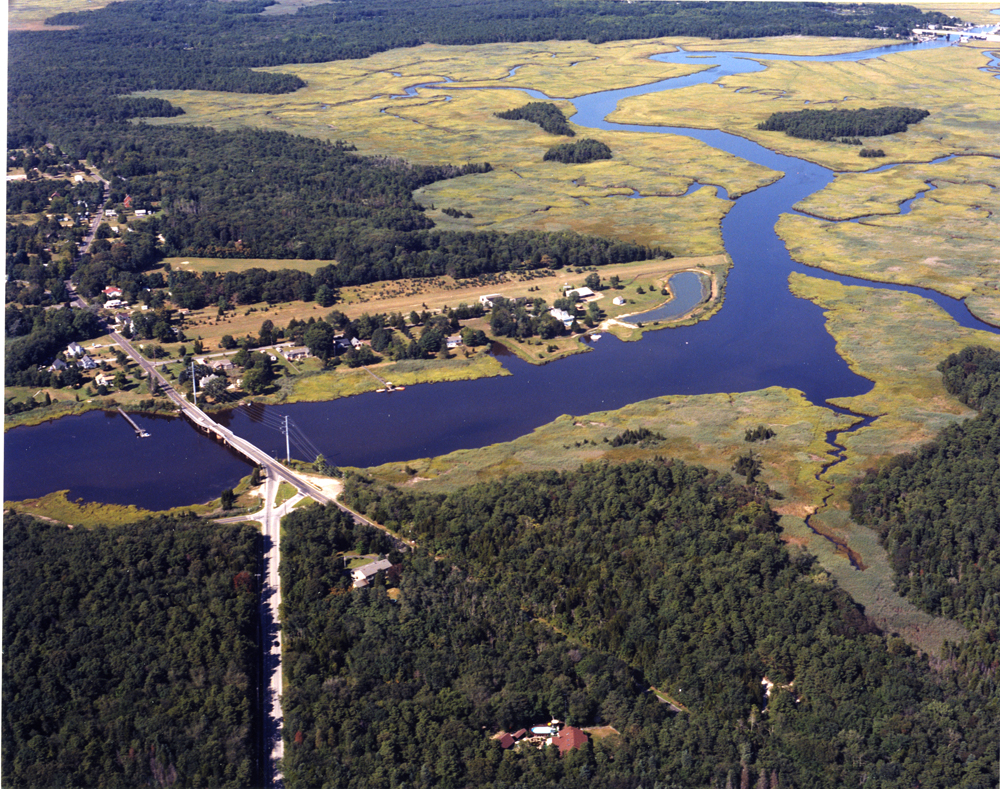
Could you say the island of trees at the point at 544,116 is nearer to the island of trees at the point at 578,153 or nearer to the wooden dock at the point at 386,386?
the island of trees at the point at 578,153

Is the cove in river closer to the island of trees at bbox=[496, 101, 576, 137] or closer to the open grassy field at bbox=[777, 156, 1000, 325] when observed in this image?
the open grassy field at bbox=[777, 156, 1000, 325]

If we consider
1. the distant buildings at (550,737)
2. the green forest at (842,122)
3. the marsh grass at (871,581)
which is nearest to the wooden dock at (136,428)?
the distant buildings at (550,737)

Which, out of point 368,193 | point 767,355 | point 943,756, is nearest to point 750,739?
point 943,756

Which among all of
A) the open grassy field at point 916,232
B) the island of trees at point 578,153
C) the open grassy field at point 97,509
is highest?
the island of trees at point 578,153

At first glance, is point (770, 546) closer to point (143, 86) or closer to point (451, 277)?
point (451, 277)

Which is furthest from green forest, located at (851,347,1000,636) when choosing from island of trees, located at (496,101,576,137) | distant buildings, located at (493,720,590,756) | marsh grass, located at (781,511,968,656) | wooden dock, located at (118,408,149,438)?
island of trees, located at (496,101,576,137)

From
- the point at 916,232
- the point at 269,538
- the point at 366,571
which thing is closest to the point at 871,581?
the point at 366,571
